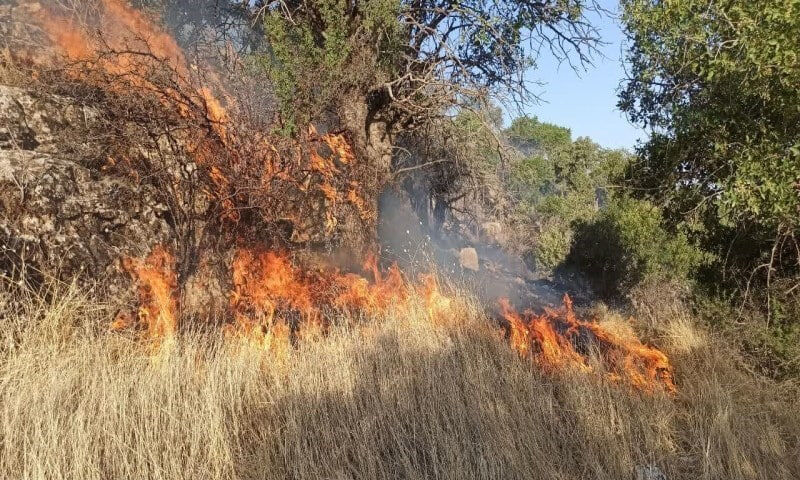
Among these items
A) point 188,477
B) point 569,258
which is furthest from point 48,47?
point 569,258

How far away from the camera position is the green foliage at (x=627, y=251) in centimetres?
1209

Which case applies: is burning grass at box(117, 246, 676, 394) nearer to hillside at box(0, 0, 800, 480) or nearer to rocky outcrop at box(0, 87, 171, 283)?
hillside at box(0, 0, 800, 480)

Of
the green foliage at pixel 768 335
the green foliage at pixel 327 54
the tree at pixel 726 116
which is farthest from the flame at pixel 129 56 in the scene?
the green foliage at pixel 768 335

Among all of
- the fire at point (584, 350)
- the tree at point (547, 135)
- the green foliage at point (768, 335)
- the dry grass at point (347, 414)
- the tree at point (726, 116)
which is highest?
the tree at point (547, 135)

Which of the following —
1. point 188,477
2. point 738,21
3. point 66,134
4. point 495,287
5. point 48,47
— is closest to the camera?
point 188,477

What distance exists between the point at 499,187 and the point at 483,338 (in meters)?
7.51

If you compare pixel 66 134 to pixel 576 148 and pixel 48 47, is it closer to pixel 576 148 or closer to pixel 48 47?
pixel 48 47

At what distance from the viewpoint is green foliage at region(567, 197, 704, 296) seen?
476 inches

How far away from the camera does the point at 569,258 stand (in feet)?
47.2

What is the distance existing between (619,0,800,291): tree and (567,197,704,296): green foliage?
17.8 feet

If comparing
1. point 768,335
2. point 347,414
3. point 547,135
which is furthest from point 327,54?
point 547,135

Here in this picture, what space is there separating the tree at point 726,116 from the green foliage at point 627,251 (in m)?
5.44

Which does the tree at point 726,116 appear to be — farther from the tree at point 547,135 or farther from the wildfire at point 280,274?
the tree at point 547,135

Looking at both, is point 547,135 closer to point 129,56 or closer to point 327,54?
point 327,54
